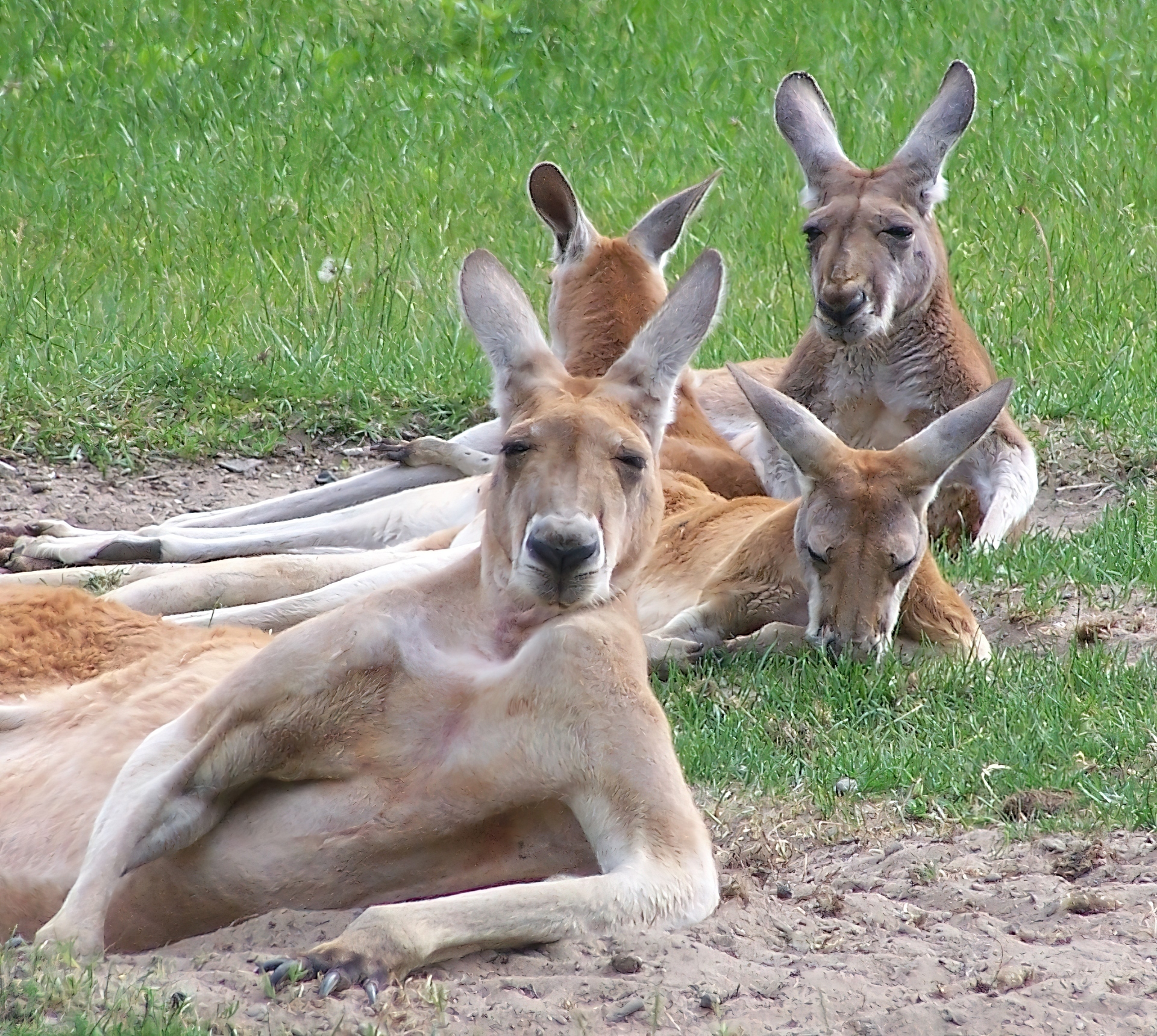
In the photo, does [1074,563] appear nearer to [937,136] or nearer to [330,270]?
[937,136]

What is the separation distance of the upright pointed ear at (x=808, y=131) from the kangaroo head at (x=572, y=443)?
3.24 m

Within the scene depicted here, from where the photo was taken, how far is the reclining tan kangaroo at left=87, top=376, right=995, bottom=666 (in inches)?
203

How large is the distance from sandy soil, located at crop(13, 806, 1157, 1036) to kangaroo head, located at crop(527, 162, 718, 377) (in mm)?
3034

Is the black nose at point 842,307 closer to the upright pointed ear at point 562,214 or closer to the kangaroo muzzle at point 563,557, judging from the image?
the upright pointed ear at point 562,214

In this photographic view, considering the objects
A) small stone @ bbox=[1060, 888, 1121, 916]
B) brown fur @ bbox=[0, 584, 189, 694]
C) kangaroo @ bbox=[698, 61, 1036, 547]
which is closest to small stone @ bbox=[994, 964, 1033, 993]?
small stone @ bbox=[1060, 888, 1121, 916]

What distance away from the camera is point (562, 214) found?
665cm

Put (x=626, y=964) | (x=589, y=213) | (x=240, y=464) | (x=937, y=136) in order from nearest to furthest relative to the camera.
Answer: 1. (x=626, y=964)
2. (x=937, y=136)
3. (x=240, y=464)
4. (x=589, y=213)

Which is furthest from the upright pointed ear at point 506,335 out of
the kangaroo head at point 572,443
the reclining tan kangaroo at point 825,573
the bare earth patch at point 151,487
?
the bare earth patch at point 151,487

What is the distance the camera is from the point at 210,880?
3.37 meters

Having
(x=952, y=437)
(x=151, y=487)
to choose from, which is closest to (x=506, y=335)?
(x=952, y=437)

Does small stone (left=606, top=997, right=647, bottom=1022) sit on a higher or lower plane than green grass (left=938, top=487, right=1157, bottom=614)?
lower

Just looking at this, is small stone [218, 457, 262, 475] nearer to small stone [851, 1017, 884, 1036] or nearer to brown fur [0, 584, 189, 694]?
brown fur [0, 584, 189, 694]

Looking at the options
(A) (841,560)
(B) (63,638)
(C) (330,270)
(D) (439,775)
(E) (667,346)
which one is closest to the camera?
(D) (439,775)

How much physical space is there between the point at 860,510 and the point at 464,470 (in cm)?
225
